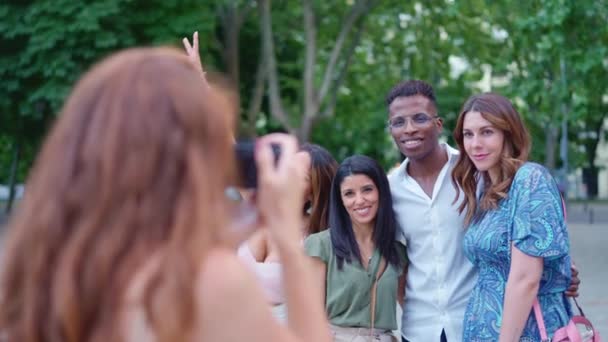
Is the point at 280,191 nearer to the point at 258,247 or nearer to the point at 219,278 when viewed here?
the point at 219,278

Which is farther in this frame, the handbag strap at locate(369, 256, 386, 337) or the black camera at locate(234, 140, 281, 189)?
the handbag strap at locate(369, 256, 386, 337)

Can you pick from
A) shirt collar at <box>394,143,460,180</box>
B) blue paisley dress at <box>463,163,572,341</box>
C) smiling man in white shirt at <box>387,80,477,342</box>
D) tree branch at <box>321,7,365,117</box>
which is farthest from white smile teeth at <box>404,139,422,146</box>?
tree branch at <box>321,7,365,117</box>

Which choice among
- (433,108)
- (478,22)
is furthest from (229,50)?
(433,108)

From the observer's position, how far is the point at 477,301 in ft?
12.7

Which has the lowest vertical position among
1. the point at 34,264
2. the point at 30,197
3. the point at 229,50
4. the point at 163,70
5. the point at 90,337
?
the point at 90,337

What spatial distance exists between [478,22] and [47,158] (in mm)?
28439

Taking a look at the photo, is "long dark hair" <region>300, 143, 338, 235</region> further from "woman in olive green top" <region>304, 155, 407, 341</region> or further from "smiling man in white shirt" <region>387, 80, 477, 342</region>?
"smiling man in white shirt" <region>387, 80, 477, 342</region>

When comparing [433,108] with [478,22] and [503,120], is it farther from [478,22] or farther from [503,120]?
[478,22]

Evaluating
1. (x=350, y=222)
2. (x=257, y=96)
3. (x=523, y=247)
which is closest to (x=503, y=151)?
(x=523, y=247)

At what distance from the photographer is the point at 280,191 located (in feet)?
6.29

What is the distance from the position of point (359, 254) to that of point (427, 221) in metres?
0.32

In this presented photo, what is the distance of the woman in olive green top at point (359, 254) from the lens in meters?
4.11

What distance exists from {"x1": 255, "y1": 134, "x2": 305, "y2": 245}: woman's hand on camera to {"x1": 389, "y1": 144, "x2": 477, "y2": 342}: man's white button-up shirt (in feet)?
7.45

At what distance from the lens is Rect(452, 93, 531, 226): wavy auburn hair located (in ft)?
12.4
